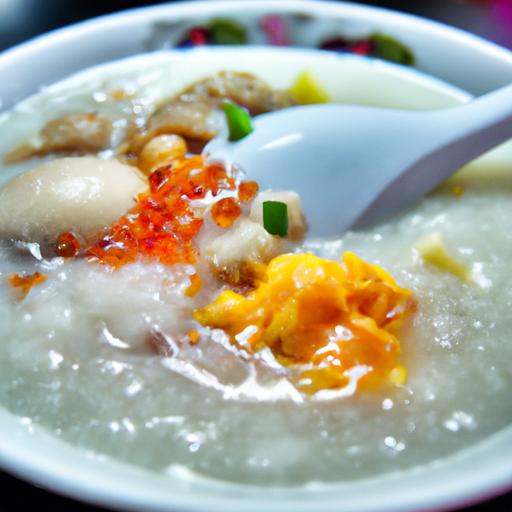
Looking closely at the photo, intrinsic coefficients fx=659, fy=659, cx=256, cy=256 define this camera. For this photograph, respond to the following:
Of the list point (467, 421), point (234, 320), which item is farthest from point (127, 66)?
point (467, 421)

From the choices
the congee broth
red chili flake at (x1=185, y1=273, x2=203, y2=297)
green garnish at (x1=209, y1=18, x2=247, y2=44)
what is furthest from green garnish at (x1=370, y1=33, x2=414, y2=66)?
red chili flake at (x1=185, y1=273, x2=203, y2=297)

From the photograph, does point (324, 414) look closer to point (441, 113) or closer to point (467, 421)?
point (467, 421)

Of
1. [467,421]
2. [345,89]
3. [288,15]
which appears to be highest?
[288,15]

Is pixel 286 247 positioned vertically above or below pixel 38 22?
below

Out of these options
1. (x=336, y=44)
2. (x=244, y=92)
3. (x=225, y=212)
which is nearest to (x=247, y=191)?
(x=225, y=212)

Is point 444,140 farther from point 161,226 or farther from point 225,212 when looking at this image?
point 161,226

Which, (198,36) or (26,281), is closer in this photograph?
(26,281)

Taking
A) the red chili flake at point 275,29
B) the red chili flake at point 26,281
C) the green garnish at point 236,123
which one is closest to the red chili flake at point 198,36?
the red chili flake at point 275,29
